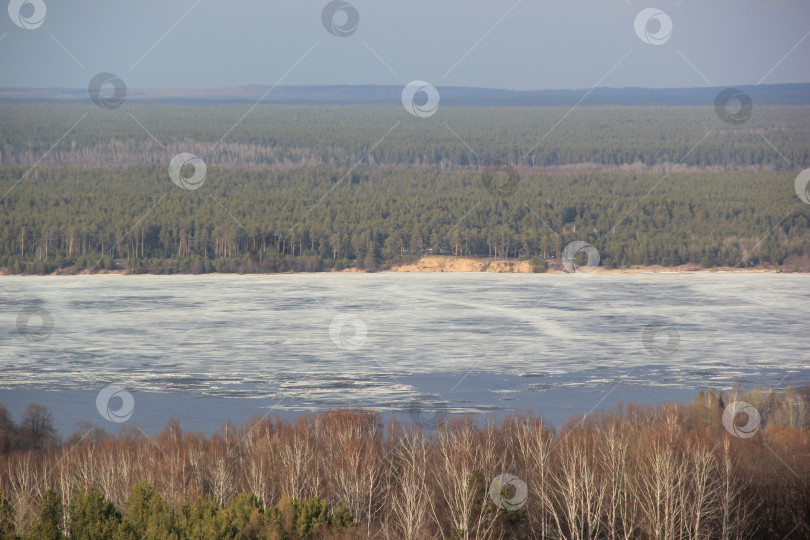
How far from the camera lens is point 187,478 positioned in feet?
104

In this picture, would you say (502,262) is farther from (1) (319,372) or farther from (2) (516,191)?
(1) (319,372)

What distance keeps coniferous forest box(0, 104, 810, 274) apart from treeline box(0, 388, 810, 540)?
69678mm

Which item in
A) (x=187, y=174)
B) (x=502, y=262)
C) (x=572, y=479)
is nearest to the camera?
(x=572, y=479)

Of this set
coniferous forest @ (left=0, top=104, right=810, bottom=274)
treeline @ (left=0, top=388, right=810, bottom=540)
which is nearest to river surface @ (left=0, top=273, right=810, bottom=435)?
treeline @ (left=0, top=388, right=810, bottom=540)

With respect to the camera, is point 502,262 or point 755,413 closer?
point 755,413

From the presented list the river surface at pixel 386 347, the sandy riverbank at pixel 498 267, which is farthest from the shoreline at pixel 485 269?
the river surface at pixel 386 347

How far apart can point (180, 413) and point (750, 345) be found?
2989 centimetres

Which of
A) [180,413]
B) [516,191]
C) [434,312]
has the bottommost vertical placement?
[180,413]

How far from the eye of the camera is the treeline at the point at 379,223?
10694 centimetres

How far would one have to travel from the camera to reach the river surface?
4294 cm

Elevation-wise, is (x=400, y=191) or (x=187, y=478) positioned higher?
(x=400, y=191)

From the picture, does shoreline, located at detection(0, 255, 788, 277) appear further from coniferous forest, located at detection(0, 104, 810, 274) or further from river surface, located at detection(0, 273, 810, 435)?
river surface, located at detection(0, 273, 810, 435)

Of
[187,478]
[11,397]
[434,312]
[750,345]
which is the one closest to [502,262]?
[434,312]

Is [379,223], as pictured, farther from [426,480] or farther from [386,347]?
[426,480]
